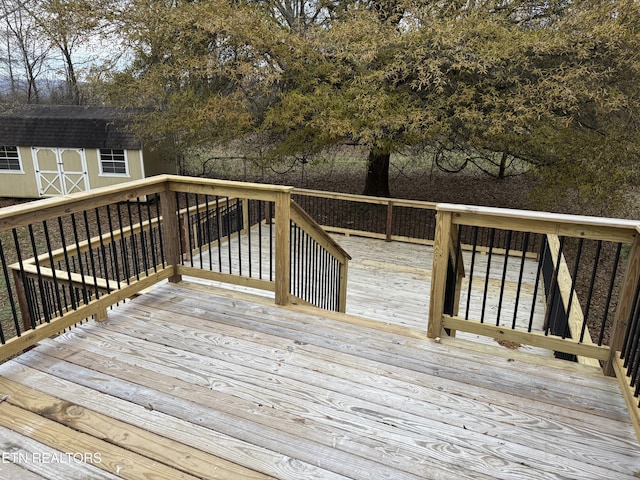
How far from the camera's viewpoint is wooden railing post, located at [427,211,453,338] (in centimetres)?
265

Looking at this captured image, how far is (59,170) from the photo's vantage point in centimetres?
1323

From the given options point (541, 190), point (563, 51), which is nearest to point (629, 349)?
point (563, 51)

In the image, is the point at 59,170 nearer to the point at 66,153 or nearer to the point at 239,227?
the point at 66,153

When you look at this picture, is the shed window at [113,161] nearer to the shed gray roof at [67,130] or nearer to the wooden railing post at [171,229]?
the shed gray roof at [67,130]

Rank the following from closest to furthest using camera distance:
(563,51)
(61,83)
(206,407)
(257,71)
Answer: (206,407)
(563,51)
(257,71)
(61,83)

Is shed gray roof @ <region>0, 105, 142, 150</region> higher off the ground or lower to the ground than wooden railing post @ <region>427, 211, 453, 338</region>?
higher

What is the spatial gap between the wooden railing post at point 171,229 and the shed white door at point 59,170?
37.1 ft

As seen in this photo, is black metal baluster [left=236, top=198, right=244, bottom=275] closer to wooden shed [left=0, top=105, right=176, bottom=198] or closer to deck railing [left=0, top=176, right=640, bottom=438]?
deck railing [left=0, top=176, right=640, bottom=438]

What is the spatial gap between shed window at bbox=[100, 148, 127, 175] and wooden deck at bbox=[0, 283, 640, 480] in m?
11.3

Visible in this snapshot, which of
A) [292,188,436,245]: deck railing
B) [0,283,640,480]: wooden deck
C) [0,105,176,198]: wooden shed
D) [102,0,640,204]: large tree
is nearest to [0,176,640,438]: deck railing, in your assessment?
[0,283,640,480]: wooden deck

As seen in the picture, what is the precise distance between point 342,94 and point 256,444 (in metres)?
7.22

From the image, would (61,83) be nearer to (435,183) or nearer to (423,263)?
(435,183)

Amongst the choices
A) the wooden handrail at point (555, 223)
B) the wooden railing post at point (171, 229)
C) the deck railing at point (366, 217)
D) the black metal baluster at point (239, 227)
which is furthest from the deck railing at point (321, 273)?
the deck railing at point (366, 217)

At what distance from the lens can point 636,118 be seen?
759cm
